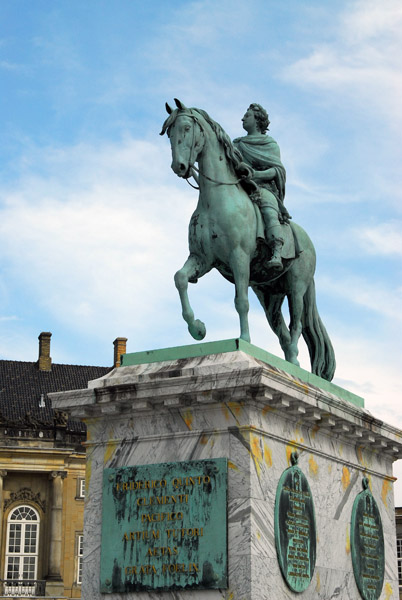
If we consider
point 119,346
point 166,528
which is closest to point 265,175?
point 166,528

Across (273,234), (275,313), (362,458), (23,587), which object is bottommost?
(23,587)

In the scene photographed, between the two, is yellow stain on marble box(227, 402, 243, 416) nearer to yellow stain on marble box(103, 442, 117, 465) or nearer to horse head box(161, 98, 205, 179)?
yellow stain on marble box(103, 442, 117, 465)

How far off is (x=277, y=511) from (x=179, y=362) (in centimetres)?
187

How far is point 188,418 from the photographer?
432 inches

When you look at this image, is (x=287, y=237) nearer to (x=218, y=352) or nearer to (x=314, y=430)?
(x=218, y=352)

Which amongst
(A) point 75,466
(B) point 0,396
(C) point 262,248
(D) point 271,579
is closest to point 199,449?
(D) point 271,579

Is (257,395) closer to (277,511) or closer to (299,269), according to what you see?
(277,511)

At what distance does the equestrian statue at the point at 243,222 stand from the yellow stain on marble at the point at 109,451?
153 cm

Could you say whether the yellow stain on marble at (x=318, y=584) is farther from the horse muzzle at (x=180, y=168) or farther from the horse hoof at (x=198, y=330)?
the horse muzzle at (x=180, y=168)

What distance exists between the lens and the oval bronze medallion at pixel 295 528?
1067 cm

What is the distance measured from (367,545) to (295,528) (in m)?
2.04

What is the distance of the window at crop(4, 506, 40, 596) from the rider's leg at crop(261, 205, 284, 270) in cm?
4272

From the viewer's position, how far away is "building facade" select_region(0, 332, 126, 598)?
170ft

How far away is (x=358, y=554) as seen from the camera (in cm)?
1234
